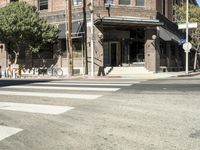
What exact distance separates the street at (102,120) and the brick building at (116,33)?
66.6 ft

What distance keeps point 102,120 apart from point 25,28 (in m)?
25.3

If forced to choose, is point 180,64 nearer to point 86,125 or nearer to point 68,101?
point 68,101

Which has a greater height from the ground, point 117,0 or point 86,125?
point 117,0

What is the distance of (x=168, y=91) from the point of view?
12508mm

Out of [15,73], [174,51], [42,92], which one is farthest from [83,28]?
[42,92]

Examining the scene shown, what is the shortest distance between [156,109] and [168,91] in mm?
3437

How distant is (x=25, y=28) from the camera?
32.1 meters

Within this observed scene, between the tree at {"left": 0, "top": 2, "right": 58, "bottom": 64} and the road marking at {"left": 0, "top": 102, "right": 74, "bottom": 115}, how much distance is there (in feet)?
73.0

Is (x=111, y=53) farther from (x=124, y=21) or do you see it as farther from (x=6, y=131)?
(x=6, y=131)

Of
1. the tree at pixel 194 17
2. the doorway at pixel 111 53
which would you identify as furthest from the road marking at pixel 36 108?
the tree at pixel 194 17

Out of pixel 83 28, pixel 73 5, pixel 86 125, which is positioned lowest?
pixel 86 125

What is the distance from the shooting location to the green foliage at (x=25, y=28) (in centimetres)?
3205

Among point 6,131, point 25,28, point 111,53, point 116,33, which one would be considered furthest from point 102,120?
point 111,53

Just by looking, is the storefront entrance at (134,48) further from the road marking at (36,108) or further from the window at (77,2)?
the road marking at (36,108)
